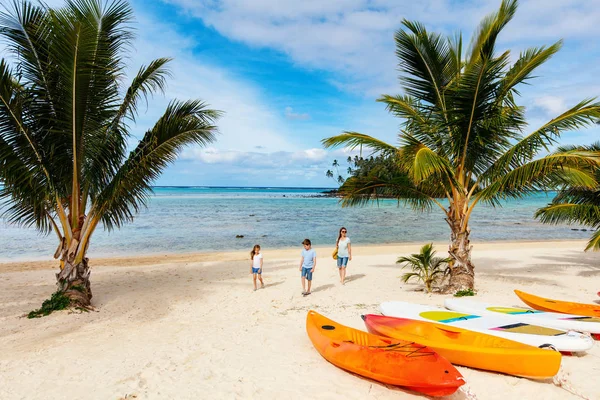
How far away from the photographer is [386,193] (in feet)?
30.1

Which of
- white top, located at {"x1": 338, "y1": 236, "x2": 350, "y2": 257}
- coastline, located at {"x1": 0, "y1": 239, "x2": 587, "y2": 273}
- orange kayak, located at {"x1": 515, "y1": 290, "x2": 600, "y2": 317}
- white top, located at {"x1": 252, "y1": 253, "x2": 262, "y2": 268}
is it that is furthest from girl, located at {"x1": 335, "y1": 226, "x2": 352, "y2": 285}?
coastline, located at {"x1": 0, "y1": 239, "x2": 587, "y2": 273}

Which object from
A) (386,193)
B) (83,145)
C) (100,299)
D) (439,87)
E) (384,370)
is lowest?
(100,299)

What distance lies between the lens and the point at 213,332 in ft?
20.3

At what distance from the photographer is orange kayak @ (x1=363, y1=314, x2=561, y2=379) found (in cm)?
423

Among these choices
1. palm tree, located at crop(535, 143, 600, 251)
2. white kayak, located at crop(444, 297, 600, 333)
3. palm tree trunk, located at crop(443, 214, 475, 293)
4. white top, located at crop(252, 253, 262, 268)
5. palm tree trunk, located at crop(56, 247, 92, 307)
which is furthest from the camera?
palm tree, located at crop(535, 143, 600, 251)

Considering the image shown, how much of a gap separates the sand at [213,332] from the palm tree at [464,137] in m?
2.44

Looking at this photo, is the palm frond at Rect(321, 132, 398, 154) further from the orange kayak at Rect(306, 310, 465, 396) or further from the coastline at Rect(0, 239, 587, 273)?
the coastline at Rect(0, 239, 587, 273)

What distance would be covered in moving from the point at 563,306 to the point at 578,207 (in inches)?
212

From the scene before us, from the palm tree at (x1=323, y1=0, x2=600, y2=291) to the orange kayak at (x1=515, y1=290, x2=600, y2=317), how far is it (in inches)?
59.3

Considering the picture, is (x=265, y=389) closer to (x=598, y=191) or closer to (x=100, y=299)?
(x=100, y=299)

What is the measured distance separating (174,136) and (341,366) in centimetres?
546


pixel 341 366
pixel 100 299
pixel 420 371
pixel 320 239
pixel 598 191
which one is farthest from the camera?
pixel 320 239

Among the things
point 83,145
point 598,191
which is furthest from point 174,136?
point 598,191

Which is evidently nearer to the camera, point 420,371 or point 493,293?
point 420,371
